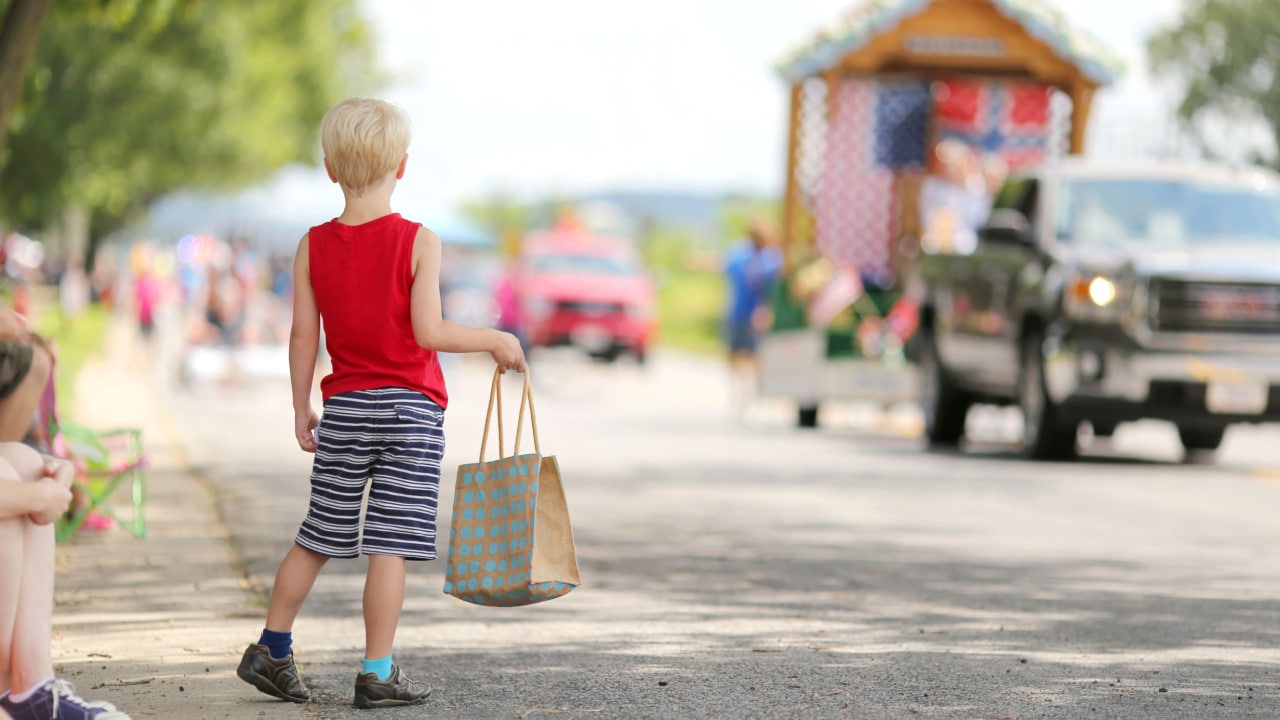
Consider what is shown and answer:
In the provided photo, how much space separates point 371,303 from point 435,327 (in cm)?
19

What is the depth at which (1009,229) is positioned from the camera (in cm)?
1427

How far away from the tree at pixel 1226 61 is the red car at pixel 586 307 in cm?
786

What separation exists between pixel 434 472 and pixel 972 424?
15.5m

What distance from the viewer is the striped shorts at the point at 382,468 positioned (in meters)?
5.27

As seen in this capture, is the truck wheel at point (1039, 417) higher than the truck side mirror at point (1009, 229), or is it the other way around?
the truck side mirror at point (1009, 229)

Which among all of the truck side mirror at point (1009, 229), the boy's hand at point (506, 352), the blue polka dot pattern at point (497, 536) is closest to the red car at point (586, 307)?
the truck side mirror at point (1009, 229)

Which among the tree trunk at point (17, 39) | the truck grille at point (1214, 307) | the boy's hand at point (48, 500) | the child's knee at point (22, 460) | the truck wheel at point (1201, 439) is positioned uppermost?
the tree trunk at point (17, 39)

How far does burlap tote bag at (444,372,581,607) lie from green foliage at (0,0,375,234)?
63.7 feet

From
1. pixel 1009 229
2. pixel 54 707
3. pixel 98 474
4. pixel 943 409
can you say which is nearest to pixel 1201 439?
pixel 943 409

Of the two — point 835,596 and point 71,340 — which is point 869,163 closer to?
point 71,340

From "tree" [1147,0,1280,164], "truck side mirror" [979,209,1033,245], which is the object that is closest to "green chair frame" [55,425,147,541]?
"truck side mirror" [979,209,1033,245]

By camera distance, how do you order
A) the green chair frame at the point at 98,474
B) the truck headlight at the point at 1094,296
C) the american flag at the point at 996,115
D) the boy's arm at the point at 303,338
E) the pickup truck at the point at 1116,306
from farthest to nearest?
the american flag at the point at 996,115
the truck headlight at the point at 1094,296
the pickup truck at the point at 1116,306
the green chair frame at the point at 98,474
the boy's arm at the point at 303,338

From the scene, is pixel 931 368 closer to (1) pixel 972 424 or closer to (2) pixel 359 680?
(1) pixel 972 424

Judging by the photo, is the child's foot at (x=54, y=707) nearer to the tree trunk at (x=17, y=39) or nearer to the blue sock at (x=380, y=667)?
the blue sock at (x=380, y=667)
